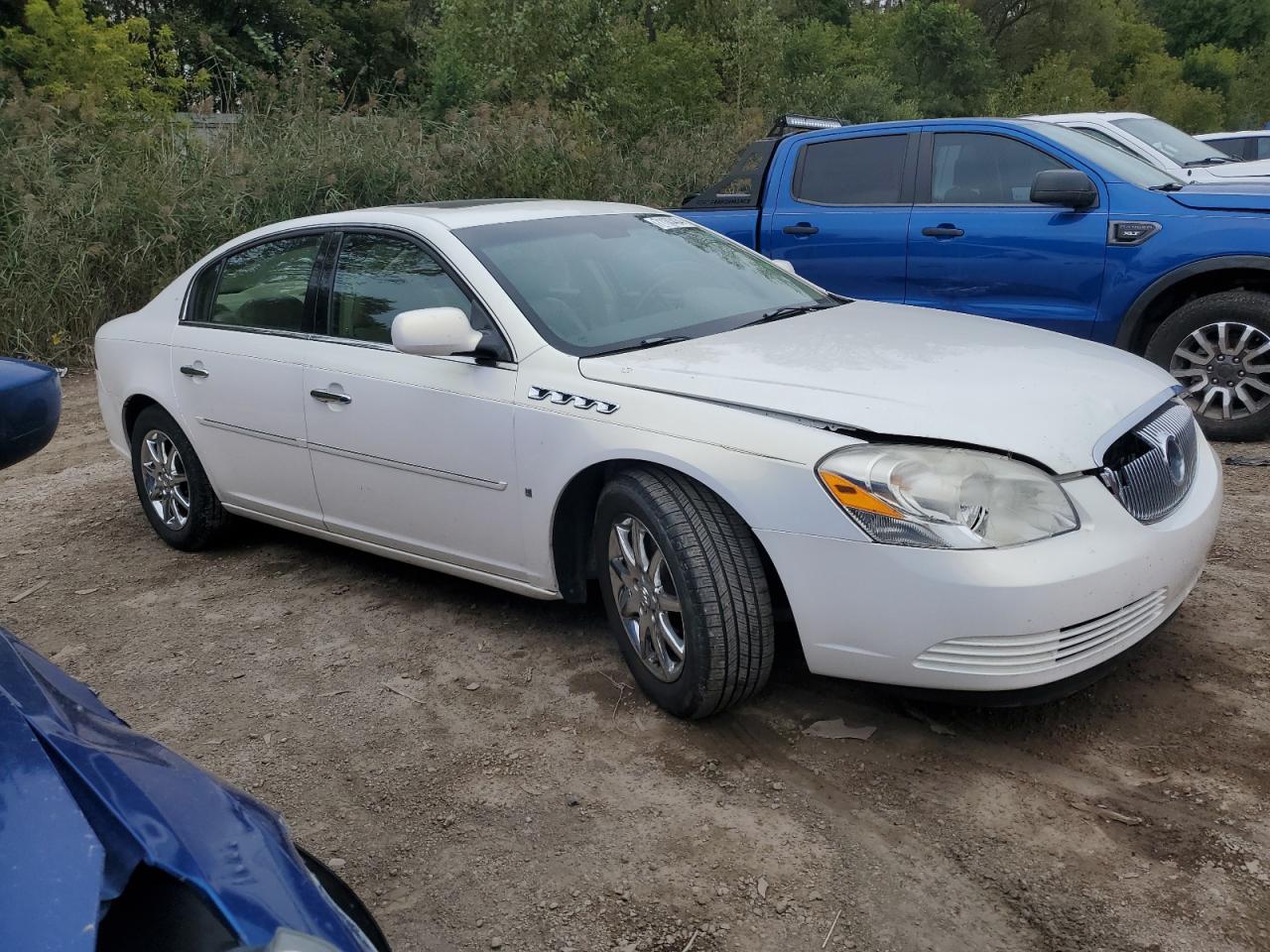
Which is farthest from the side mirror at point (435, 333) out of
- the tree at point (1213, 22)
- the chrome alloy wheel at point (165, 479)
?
the tree at point (1213, 22)

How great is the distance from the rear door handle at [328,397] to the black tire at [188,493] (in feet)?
3.40

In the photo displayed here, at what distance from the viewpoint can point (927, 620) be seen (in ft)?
9.56

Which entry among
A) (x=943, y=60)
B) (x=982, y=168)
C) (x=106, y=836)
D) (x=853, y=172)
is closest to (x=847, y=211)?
(x=853, y=172)

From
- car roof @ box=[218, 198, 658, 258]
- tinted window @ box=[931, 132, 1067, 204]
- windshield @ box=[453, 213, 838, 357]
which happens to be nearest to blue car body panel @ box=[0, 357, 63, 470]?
windshield @ box=[453, 213, 838, 357]

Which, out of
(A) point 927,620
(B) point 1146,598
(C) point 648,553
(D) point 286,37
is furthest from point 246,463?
(D) point 286,37

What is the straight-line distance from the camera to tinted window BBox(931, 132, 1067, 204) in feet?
22.1

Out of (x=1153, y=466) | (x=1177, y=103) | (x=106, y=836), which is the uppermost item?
(x=1177, y=103)

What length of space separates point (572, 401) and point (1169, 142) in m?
6.56

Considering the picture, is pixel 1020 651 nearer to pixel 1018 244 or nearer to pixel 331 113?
pixel 1018 244

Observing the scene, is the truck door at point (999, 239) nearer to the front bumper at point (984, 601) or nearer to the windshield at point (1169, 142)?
the windshield at point (1169, 142)

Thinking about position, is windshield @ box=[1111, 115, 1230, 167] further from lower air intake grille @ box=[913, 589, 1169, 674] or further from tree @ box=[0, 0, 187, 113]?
tree @ box=[0, 0, 187, 113]

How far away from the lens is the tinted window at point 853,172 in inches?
284

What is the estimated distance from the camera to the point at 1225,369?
5.94 metres

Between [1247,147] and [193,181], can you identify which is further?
[1247,147]
